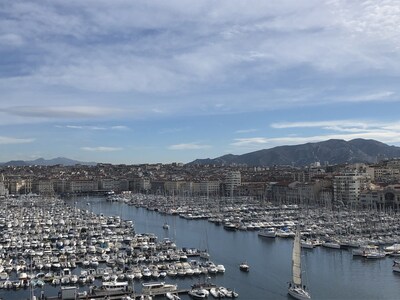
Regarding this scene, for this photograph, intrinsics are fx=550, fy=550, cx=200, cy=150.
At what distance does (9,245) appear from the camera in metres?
24.9

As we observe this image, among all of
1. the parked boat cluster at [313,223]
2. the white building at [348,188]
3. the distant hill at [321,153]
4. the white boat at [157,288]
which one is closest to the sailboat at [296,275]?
the white boat at [157,288]

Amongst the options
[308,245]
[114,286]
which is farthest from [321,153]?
[114,286]

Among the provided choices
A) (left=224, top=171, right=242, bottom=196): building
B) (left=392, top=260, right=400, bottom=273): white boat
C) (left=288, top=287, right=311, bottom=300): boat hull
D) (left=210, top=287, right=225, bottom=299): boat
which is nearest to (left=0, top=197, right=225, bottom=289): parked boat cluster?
(left=210, top=287, right=225, bottom=299): boat

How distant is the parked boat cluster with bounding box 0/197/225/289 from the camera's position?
59.6 feet

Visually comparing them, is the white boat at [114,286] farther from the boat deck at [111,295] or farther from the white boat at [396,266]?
the white boat at [396,266]

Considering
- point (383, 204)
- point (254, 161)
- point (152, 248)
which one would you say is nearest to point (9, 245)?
point (152, 248)

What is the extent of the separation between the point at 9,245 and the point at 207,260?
961 cm

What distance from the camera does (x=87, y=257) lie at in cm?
2150

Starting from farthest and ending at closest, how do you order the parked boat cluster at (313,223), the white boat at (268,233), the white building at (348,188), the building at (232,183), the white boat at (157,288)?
the building at (232,183), the white building at (348,188), the white boat at (268,233), the parked boat cluster at (313,223), the white boat at (157,288)

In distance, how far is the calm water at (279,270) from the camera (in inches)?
658

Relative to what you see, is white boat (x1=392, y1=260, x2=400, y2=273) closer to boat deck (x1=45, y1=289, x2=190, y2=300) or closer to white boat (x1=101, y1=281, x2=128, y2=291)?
boat deck (x1=45, y1=289, x2=190, y2=300)

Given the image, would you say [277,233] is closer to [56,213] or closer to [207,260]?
[207,260]

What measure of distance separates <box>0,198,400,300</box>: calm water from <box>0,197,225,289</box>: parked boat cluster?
0.94 m

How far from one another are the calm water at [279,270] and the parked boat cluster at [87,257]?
0.94 meters
